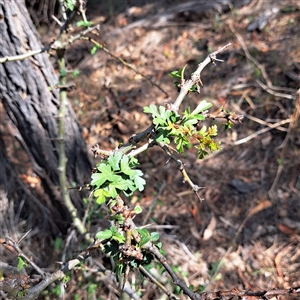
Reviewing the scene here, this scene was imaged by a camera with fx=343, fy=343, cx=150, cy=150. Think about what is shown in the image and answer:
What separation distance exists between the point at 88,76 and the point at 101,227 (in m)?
2.12

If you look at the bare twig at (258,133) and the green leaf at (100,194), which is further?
the bare twig at (258,133)

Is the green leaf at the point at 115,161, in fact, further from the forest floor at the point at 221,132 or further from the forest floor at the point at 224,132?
the forest floor at the point at 224,132

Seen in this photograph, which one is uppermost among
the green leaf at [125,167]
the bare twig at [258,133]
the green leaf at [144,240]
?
the green leaf at [125,167]

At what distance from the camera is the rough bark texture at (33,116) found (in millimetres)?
1731

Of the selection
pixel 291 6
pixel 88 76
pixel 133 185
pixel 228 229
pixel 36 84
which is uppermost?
pixel 36 84

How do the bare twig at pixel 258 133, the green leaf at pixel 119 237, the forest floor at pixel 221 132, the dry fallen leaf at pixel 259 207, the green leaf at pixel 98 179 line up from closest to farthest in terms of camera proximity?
1. the green leaf at pixel 98 179
2. the green leaf at pixel 119 237
3. the forest floor at pixel 221 132
4. the dry fallen leaf at pixel 259 207
5. the bare twig at pixel 258 133

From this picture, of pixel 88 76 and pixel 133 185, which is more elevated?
pixel 133 185

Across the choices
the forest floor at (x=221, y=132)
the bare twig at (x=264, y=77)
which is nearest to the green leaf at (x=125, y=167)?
the forest floor at (x=221, y=132)

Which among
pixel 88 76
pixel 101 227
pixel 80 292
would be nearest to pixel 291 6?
pixel 88 76

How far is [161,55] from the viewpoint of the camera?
165 inches

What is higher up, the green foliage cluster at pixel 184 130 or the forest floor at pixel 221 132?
the green foliage cluster at pixel 184 130

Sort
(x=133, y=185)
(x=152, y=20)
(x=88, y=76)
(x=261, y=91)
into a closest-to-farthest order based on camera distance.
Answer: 1. (x=133, y=185)
2. (x=261, y=91)
3. (x=88, y=76)
4. (x=152, y=20)

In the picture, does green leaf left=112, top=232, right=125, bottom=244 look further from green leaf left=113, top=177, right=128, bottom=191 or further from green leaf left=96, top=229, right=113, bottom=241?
green leaf left=113, top=177, right=128, bottom=191

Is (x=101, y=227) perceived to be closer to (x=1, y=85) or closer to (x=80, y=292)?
(x=80, y=292)
